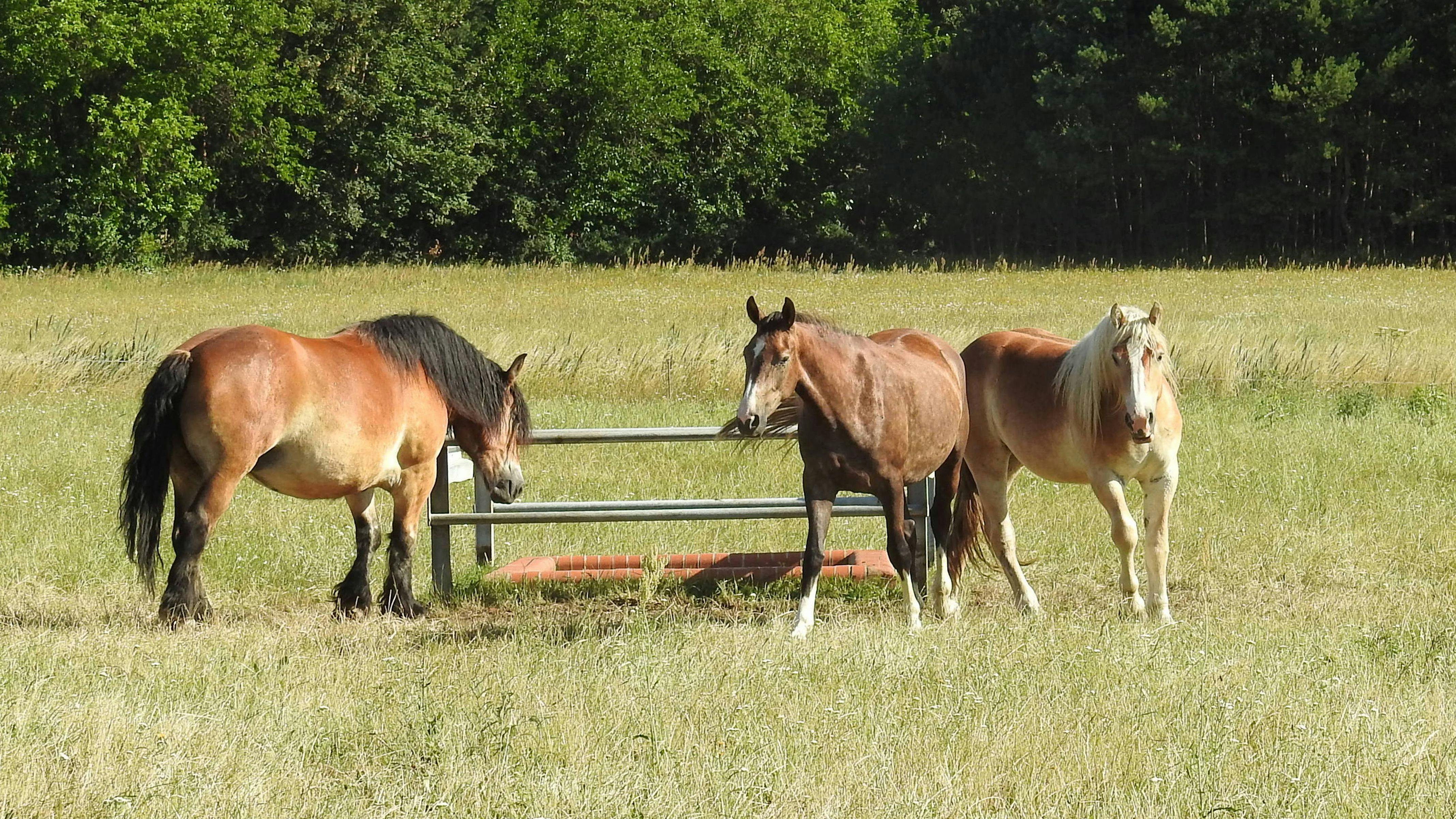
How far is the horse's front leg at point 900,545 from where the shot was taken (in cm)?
692

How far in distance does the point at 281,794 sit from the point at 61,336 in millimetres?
16619

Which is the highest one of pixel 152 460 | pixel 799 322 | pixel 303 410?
pixel 799 322

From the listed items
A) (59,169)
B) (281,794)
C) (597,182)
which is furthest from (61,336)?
(597,182)

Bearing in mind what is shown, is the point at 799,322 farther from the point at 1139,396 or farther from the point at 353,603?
the point at 353,603

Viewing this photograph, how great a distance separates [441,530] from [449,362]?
122 centimetres

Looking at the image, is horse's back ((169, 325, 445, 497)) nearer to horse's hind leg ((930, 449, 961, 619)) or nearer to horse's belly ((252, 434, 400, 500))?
horse's belly ((252, 434, 400, 500))

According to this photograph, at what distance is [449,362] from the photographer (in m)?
7.78

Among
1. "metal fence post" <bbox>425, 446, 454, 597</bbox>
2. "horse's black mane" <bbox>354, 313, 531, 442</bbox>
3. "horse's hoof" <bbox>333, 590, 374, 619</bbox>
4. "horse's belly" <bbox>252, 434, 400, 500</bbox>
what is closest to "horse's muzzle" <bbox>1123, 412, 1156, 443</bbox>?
"horse's black mane" <bbox>354, 313, 531, 442</bbox>

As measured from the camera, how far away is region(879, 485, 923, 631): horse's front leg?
6.92m

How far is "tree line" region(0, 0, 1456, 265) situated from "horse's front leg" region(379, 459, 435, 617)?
3574 centimetres

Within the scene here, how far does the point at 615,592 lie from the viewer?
8453 millimetres

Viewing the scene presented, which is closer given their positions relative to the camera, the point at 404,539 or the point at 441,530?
the point at 404,539

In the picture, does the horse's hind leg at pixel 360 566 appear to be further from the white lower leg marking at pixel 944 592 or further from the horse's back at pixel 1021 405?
the horse's back at pixel 1021 405

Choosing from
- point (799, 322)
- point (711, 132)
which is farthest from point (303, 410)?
point (711, 132)
